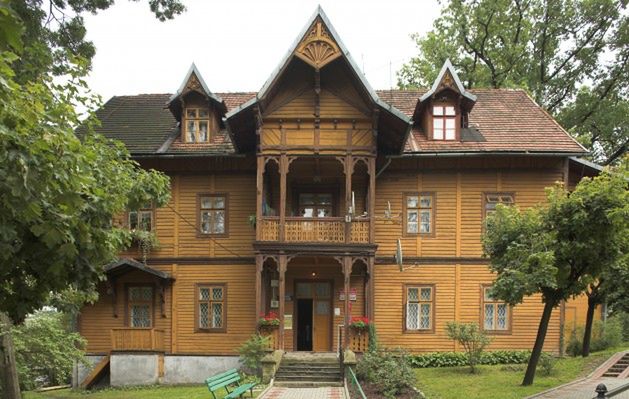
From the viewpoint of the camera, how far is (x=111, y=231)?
27.5 feet

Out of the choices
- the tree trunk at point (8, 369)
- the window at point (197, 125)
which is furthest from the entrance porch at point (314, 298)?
the tree trunk at point (8, 369)

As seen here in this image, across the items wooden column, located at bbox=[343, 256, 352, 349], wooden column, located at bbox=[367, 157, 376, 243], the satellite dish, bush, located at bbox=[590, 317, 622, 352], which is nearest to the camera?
wooden column, located at bbox=[343, 256, 352, 349]

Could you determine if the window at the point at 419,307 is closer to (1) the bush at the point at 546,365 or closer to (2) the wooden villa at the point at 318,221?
(2) the wooden villa at the point at 318,221

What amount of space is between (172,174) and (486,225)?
11725mm

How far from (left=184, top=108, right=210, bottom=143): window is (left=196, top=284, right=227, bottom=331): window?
5543mm

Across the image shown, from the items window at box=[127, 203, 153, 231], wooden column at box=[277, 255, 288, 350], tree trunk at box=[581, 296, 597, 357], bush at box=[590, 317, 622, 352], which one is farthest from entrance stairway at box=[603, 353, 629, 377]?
window at box=[127, 203, 153, 231]

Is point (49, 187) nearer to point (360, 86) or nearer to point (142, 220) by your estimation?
point (360, 86)

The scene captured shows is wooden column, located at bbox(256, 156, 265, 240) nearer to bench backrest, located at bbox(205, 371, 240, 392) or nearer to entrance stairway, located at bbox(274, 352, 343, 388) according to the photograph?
entrance stairway, located at bbox(274, 352, 343, 388)

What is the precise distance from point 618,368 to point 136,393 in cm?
1514

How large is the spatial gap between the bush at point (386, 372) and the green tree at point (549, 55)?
18.9m

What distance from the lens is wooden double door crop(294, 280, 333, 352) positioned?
70.6 feet

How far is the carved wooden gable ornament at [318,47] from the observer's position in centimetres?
1861

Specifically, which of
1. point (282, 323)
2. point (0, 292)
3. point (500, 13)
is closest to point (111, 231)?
point (0, 292)

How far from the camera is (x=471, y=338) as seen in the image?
18.6 m
